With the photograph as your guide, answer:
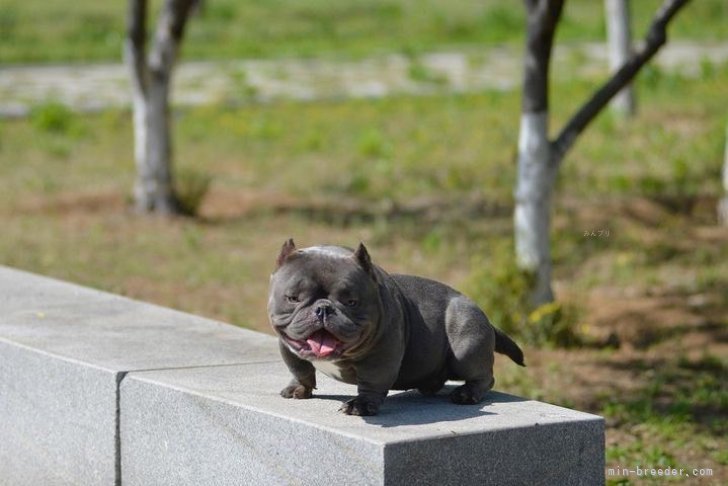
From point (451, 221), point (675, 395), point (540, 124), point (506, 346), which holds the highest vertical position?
point (540, 124)

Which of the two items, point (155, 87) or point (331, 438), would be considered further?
point (155, 87)

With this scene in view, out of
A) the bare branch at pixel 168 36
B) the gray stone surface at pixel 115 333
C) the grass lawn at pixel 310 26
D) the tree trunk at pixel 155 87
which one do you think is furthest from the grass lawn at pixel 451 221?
the grass lawn at pixel 310 26

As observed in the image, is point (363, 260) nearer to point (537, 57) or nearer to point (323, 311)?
point (323, 311)

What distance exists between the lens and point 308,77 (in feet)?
78.4

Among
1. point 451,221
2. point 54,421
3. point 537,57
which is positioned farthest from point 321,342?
point 451,221

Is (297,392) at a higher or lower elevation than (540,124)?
lower

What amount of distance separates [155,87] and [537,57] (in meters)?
4.51

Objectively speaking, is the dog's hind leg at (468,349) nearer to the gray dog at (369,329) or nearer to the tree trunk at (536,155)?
the gray dog at (369,329)

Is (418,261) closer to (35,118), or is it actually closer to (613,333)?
(613,333)

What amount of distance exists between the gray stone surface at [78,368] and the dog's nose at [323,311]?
3.69 ft

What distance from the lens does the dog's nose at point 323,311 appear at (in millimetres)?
4085

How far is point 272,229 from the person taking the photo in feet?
Answer: 38.2

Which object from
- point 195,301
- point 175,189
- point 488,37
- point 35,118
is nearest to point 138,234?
point 175,189

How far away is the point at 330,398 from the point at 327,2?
35.5 metres
